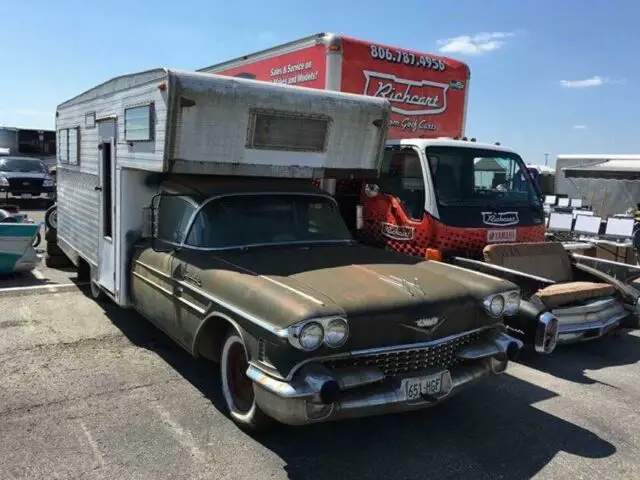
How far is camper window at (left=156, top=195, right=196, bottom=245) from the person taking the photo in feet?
16.7

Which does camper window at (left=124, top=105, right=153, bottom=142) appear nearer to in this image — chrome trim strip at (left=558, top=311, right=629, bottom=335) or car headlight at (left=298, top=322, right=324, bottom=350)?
car headlight at (left=298, top=322, right=324, bottom=350)

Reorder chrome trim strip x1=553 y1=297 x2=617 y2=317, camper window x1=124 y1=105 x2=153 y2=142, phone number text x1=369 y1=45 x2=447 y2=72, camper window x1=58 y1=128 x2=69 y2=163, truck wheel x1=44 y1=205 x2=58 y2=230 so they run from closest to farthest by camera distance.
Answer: camper window x1=124 y1=105 x2=153 y2=142 < chrome trim strip x1=553 y1=297 x2=617 y2=317 < phone number text x1=369 y1=45 x2=447 y2=72 < camper window x1=58 y1=128 x2=69 y2=163 < truck wheel x1=44 y1=205 x2=58 y2=230

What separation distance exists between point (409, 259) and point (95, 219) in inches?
149

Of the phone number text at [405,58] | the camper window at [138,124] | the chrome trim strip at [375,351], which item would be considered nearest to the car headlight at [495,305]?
the chrome trim strip at [375,351]

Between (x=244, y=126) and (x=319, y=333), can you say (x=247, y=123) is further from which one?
(x=319, y=333)

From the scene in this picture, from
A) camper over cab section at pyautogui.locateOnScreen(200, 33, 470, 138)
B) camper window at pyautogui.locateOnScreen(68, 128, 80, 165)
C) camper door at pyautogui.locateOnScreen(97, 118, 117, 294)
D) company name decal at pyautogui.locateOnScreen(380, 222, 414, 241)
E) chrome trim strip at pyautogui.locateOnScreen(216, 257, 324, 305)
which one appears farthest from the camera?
camper window at pyautogui.locateOnScreen(68, 128, 80, 165)

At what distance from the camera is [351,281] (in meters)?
4.17

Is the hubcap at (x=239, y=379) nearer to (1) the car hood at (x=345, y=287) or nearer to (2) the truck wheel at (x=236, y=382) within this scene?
(2) the truck wheel at (x=236, y=382)

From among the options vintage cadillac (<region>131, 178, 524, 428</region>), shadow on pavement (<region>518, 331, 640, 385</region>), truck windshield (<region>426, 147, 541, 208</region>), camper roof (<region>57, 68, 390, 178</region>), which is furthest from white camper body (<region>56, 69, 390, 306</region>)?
shadow on pavement (<region>518, 331, 640, 385</region>)

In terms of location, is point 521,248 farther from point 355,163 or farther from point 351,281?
point 351,281

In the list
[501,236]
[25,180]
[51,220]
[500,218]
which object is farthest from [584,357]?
[25,180]

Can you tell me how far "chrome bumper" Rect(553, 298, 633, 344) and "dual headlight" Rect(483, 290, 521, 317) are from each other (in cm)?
158

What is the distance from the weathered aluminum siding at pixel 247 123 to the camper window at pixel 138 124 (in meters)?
0.43

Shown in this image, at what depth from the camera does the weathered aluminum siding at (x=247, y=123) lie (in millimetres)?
4809
